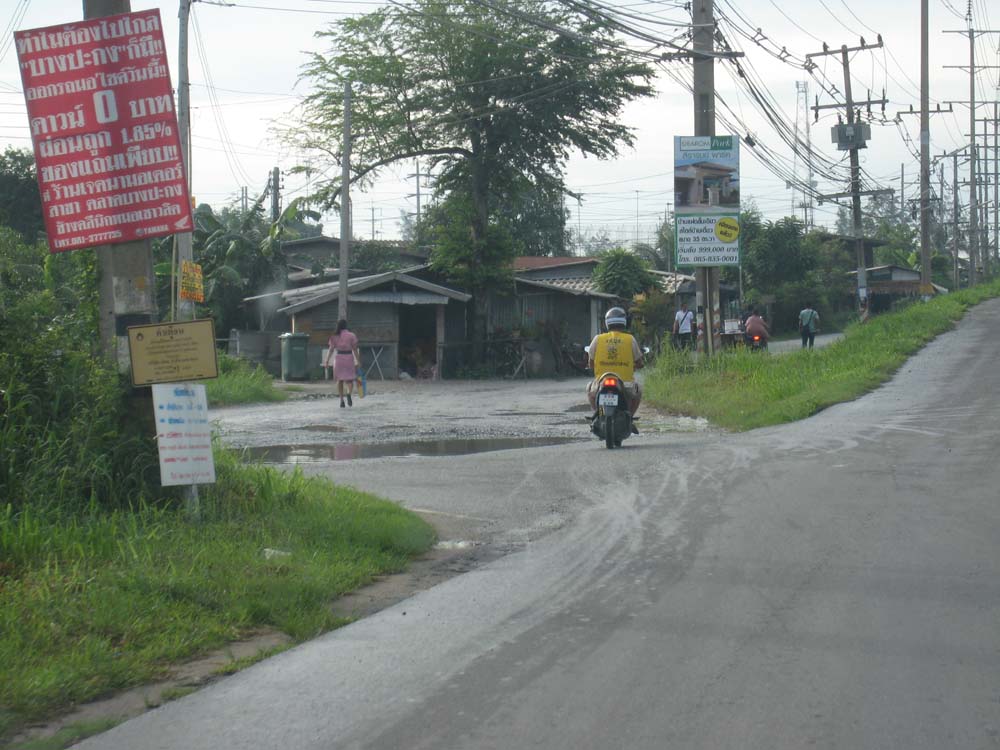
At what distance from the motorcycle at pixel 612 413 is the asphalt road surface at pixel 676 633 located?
101 inches

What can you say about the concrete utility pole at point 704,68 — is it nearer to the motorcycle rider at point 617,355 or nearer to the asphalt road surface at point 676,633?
the motorcycle rider at point 617,355

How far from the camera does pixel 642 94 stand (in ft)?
130

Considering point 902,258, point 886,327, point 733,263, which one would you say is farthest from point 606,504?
point 902,258

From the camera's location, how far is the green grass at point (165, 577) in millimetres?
5281

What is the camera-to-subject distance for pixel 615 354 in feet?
46.1

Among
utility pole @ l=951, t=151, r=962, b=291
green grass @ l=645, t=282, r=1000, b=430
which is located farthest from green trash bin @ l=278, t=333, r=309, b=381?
utility pole @ l=951, t=151, r=962, b=291

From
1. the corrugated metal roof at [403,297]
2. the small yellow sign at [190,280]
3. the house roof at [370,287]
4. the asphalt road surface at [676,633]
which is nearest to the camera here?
the asphalt road surface at [676,633]

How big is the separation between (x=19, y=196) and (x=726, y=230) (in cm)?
2947

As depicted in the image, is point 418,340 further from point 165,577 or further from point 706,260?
point 165,577

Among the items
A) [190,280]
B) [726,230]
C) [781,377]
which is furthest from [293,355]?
[781,377]

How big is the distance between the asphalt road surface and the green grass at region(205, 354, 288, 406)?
13850mm

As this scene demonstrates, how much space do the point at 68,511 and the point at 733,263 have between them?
17342mm

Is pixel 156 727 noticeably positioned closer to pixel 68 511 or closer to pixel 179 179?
pixel 68 511

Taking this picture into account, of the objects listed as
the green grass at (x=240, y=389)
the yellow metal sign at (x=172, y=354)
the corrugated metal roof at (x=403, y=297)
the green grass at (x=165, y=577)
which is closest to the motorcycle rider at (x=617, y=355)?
the green grass at (x=165, y=577)
